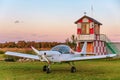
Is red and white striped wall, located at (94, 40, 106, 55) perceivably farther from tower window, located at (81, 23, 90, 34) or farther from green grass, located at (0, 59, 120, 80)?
green grass, located at (0, 59, 120, 80)

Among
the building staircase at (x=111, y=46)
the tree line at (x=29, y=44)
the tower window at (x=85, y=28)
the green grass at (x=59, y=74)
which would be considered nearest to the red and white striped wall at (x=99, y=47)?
the building staircase at (x=111, y=46)

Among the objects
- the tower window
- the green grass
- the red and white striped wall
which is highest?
the tower window

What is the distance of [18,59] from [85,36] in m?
7.86

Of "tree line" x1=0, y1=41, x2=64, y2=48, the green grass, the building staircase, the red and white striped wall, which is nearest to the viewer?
the green grass

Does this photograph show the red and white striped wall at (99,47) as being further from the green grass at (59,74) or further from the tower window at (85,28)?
the green grass at (59,74)

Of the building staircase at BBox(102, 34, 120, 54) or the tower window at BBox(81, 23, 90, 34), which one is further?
the building staircase at BBox(102, 34, 120, 54)

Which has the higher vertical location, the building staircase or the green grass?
the building staircase

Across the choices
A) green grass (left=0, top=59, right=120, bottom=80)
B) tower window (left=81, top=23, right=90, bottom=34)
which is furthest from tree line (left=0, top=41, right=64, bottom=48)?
green grass (left=0, top=59, right=120, bottom=80)

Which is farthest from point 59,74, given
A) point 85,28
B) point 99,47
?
point 99,47

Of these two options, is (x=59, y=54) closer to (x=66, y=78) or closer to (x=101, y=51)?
(x=66, y=78)

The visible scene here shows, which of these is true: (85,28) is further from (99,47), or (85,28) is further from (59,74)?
(59,74)

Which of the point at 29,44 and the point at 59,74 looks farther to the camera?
the point at 29,44

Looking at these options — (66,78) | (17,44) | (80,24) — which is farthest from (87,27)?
(66,78)

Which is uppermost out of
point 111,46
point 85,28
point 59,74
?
point 85,28
